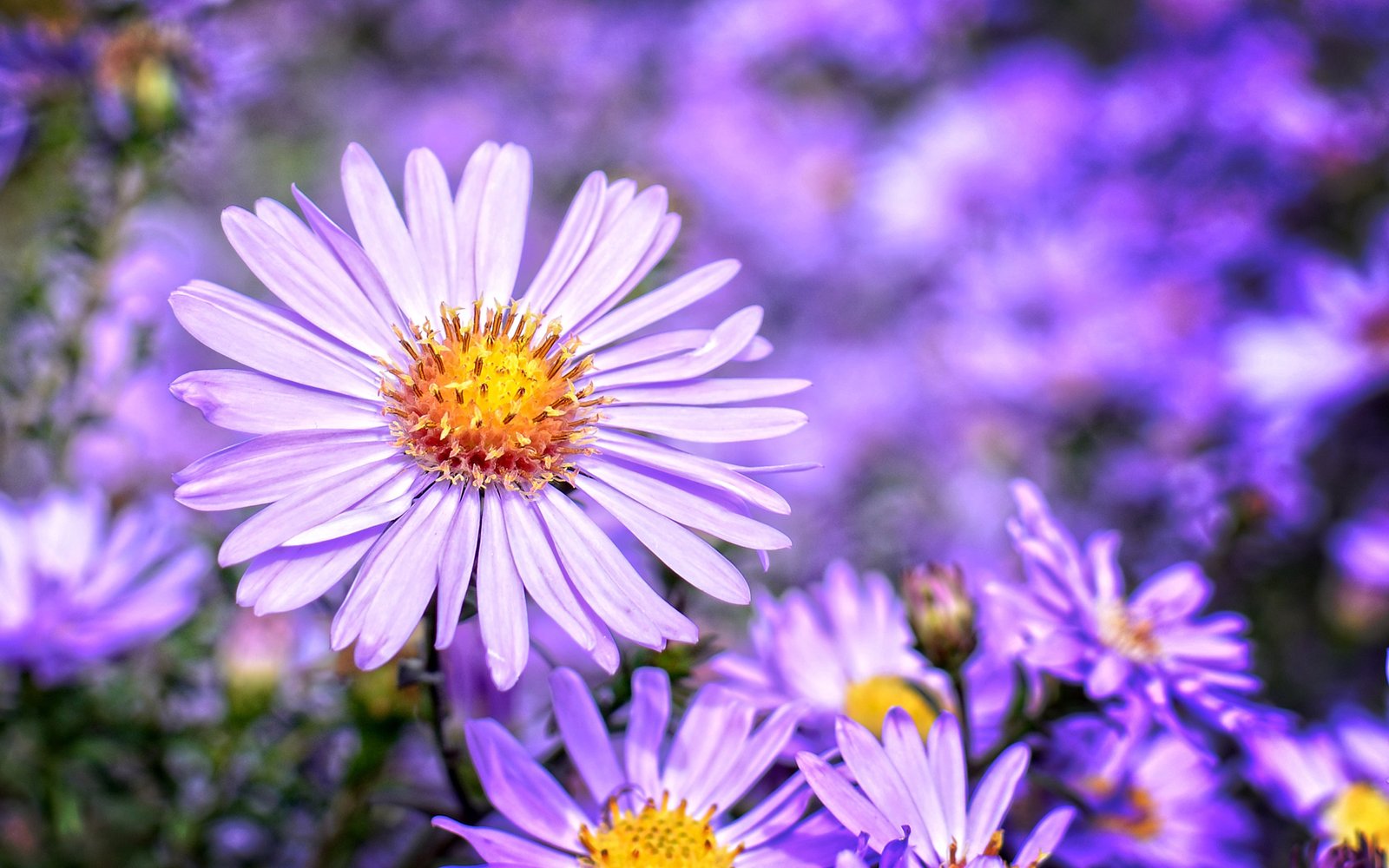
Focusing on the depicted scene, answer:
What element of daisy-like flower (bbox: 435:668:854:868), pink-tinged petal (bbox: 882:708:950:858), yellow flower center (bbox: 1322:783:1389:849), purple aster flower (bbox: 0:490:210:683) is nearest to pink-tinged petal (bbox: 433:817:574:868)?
daisy-like flower (bbox: 435:668:854:868)

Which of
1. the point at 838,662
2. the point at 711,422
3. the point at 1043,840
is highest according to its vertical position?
the point at 711,422

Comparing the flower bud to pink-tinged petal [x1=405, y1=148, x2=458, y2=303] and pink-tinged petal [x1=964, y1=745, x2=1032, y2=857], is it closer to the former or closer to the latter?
pink-tinged petal [x1=964, y1=745, x2=1032, y2=857]

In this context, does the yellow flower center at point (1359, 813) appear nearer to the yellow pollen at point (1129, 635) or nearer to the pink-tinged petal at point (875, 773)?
the yellow pollen at point (1129, 635)

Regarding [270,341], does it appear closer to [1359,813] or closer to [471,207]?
[471,207]

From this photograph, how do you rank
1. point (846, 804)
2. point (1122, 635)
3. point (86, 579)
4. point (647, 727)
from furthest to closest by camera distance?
point (86, 579)
point (1122, 635)
point (647, 727)
point (846, 804)

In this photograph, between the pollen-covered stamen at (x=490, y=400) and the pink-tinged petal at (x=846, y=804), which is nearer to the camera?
the pink-tinged petal at (x=846, y=804)

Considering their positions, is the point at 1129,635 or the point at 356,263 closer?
the point at 356,263

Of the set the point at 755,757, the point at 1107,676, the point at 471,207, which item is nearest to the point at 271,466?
the point at 471,207

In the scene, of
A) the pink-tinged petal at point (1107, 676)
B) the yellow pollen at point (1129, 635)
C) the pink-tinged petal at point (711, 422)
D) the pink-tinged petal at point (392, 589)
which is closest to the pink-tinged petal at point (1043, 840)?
the pink-tinged petal at point (1107, 676)

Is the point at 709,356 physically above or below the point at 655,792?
above
